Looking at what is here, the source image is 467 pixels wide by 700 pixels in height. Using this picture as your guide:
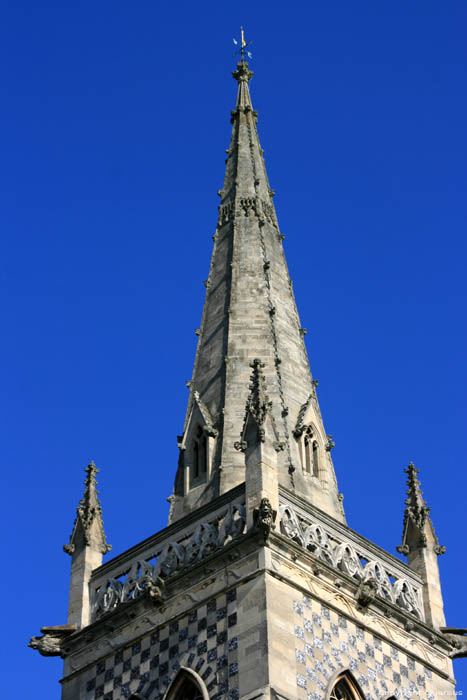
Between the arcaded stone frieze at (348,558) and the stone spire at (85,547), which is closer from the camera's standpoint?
the arcaded stone frieze at (348,558)

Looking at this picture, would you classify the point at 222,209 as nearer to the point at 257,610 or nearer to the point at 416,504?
the point at 416,504

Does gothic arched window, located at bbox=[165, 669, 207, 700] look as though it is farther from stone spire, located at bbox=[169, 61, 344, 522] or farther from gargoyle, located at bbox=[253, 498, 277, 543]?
stone spire, located at bbox=[169, 61, 344, 522]

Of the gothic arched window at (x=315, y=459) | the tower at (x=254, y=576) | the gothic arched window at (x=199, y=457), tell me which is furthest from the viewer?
the gothic arched window at (x=315, y=459)

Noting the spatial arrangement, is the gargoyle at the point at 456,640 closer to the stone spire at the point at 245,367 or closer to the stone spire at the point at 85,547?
the stone spire at the point at 245,367

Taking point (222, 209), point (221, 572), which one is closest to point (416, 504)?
point (221, 572)

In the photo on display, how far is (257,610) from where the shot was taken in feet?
90.3

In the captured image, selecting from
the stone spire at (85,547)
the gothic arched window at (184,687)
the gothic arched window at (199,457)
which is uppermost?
the gothic arched window at (199,457)

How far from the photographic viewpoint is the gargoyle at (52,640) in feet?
101

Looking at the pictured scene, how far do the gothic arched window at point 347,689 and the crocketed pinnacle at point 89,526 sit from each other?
5947 mm

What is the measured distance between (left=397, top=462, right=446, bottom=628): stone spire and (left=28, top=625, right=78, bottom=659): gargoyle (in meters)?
6.34

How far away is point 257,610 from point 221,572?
53.8 inches

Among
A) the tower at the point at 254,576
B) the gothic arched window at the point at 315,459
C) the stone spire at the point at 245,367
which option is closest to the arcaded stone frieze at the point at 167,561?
the tower at the point at 254,576

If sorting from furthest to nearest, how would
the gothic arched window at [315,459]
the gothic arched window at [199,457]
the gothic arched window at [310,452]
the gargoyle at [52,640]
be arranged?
the gothic arched window at [315,459] → the gothic arched window at [310,452] → the gothic arched window at [199,457] → the gargoyle at [52,640]

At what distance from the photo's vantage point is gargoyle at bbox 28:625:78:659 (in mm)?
30750
